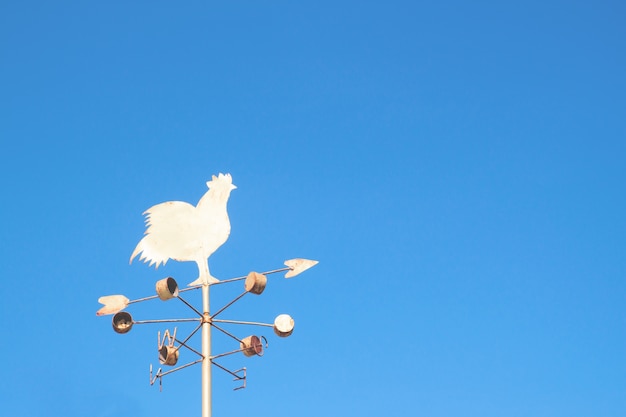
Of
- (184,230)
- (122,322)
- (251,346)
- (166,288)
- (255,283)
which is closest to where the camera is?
(166,288)

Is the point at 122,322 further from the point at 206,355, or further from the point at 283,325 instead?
the point at 283,325

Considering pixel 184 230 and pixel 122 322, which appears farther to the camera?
pixel 184 230

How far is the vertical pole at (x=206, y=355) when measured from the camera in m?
8.81

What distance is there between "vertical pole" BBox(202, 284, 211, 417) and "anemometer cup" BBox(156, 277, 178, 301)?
0.46 metres

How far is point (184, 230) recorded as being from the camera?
399 inches

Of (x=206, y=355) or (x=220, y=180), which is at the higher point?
(x=220, y=180)

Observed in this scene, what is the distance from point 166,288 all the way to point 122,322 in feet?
2.39

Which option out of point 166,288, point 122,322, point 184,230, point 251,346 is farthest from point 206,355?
point 184,230

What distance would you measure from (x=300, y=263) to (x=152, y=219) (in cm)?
168

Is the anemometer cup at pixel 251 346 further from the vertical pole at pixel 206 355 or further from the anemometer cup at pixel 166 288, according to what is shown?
the anemometer cup at pixel 166 288

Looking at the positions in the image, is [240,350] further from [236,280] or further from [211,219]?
[211,219]

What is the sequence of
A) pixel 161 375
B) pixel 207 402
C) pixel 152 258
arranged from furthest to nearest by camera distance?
1. pixel 152 258
2. pixel 161 375
3. pixel 207 402

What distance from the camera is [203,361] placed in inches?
361

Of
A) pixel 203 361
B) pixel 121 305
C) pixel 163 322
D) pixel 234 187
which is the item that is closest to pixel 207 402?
pixel 203 361
